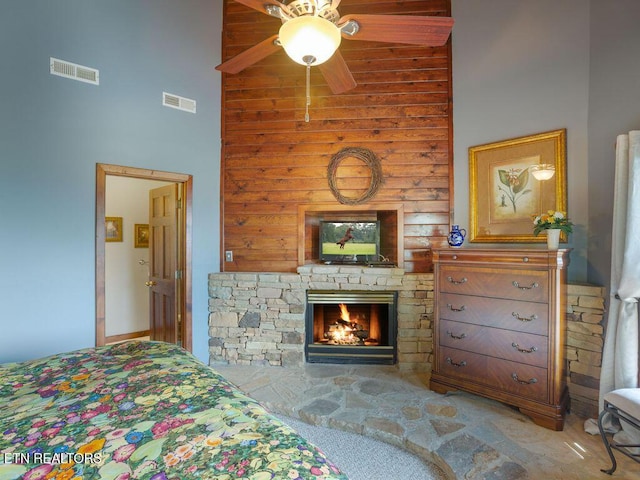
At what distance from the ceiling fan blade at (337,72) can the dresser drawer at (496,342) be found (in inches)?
83.9

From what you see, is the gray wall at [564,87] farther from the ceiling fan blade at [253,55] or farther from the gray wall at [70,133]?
the gray wall at [70,133]

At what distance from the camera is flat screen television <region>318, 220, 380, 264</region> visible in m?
3.42

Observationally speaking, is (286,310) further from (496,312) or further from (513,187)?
(513,187)

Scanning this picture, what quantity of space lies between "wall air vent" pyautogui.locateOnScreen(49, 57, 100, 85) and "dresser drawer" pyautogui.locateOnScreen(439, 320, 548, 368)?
3657 mm

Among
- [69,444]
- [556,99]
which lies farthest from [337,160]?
[69,444]

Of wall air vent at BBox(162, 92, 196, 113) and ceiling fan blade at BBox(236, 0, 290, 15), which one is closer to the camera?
ceiling fan blade at BBox(236, 0, 290, 15)

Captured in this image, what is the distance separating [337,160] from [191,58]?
1.86m

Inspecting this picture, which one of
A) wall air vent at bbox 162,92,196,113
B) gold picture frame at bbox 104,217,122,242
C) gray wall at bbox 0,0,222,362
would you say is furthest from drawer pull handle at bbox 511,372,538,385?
gold picture frame at bbox 104,217,122,242

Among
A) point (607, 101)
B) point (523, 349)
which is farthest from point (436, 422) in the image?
point (607, 101)

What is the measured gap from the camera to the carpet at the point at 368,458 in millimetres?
1910

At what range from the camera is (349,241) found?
3.46 m

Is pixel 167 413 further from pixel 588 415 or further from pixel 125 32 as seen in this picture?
pixel 125 32

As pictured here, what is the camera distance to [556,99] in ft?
8.87

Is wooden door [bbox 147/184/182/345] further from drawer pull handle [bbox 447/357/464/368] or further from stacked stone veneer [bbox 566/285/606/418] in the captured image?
stacked stone veneer [bbox 566/285/606/418]
